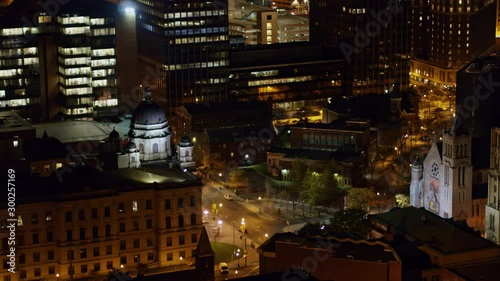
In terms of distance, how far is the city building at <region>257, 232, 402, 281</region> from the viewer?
125812 millimetres

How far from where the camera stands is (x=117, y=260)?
152500 mm

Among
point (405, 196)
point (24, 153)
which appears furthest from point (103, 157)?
point (405, 196)

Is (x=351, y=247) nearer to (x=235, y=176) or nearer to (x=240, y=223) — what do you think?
(x=240, y=223)

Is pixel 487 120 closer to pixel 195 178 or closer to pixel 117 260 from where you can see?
pixel 195 178

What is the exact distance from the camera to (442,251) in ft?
453

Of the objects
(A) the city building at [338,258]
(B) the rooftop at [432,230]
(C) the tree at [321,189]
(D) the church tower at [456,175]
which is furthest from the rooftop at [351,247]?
(C) the tree at [321,189]

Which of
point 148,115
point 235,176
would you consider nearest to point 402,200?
point 235,176

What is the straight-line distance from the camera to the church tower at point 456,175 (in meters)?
163

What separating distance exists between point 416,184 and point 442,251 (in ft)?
108

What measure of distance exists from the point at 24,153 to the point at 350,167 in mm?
43418

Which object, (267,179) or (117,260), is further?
(267,179)

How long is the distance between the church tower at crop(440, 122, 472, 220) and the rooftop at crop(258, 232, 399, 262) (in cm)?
3651

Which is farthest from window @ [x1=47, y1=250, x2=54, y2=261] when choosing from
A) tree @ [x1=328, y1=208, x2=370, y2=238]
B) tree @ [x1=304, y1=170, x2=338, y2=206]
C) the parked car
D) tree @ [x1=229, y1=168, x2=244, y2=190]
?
tree @ [x1=229, y1=168, x2=244, y2=190]

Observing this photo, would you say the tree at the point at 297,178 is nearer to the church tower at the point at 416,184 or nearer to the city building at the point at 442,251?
the church tower at the point at 416,184
